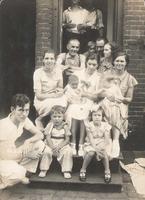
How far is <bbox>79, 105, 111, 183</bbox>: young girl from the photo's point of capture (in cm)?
688

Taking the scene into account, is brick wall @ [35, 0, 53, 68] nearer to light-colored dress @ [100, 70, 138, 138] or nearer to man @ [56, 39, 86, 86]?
man @ [56, 39, 86, 86]

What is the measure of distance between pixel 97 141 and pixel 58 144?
52cm

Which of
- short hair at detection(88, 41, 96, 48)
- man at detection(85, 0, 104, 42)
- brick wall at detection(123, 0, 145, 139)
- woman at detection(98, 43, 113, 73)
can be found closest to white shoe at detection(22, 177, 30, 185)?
woman at detection(98, 43, 113, 73)

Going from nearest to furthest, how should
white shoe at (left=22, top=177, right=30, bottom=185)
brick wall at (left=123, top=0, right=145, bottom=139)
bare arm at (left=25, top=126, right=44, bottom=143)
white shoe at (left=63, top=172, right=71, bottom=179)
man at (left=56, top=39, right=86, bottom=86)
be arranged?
white shoe at (left=22, top=177, right=30, bottom=185) < white shoe at (left=63, top=172, right=71, bottom=179) < bare arm at (left=25, top=126, right=44, bottom=143) < man at (left=56, top=39, right=86, bottom=86) < brick wall at (left=123, top=0, right=145, bottom=139)

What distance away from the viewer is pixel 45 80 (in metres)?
7.64

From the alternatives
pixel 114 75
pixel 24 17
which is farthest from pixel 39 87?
pixel 24 17

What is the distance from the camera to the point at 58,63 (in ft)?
25.8

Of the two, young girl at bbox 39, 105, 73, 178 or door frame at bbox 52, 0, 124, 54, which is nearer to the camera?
young girl at bbox 39, 105, 73, 178

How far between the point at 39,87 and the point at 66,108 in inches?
20.9

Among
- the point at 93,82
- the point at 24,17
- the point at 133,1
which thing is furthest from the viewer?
the point at 24,17

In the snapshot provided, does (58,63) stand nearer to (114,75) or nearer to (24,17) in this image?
(114,75)

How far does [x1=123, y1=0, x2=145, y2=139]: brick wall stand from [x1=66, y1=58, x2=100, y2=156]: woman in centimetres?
115

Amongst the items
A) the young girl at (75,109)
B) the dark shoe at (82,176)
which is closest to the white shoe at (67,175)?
the dark shoe at (82,176)

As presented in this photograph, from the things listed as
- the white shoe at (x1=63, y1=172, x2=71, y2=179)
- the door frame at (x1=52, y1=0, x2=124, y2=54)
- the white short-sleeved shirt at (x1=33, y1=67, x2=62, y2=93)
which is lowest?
the white shoe at (x1=63, y1=172, x2=71, y2=179)
